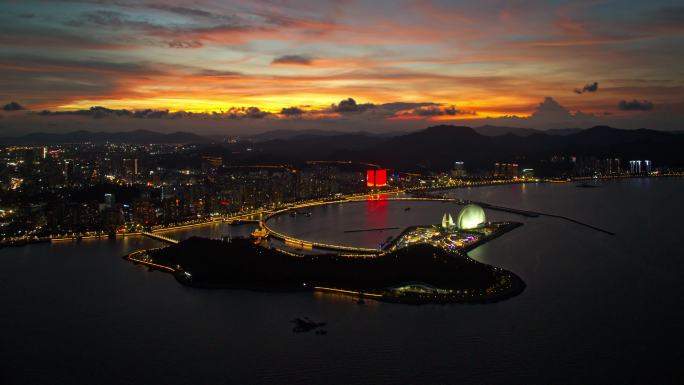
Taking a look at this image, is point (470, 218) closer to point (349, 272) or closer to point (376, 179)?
point (349, 272)

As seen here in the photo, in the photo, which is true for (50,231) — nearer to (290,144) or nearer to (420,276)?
(420,276)

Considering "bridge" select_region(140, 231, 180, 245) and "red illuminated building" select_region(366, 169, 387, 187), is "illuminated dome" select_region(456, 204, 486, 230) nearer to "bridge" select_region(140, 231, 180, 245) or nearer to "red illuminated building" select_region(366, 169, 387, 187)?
"bridge" select_region(140, 231, 180, 245)

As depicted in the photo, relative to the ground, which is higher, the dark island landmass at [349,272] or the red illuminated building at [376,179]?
the red illuminated building at [376,179]

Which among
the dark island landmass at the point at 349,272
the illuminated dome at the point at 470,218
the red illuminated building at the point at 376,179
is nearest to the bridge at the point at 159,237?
the dark island landmass at the point at 349,272

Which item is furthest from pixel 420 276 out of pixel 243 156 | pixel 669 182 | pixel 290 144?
pixel 290 144

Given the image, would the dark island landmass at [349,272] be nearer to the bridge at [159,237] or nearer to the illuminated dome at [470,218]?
the bridge at [159,237]

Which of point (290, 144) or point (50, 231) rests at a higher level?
point (290, 144)
